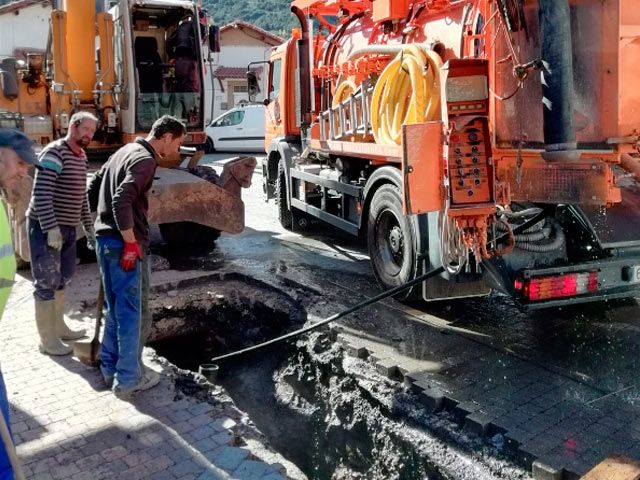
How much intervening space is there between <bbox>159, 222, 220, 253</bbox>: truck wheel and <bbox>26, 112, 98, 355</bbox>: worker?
3.27 meters

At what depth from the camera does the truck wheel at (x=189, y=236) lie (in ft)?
27.7

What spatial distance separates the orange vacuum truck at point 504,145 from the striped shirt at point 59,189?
2.47 meters

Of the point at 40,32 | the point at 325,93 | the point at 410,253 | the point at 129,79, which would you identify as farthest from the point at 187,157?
the point at 40,32

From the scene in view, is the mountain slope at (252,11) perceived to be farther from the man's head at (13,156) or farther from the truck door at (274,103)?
the man's head at (13,156)

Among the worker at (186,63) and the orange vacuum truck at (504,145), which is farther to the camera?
the worker at (186,63)

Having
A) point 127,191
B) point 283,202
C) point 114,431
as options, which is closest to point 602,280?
point 127,191

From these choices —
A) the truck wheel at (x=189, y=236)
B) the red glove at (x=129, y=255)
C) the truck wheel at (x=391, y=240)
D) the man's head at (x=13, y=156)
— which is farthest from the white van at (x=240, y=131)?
the man's head at (x=13, y=156)

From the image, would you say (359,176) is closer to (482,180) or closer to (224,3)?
(482,180)

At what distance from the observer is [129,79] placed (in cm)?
838

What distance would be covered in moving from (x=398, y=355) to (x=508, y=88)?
6.89 ft

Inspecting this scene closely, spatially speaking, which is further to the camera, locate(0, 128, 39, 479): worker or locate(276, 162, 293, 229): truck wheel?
locate(276, 162, 293, 229): truck wheel

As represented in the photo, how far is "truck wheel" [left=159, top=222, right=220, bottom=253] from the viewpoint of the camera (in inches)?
333

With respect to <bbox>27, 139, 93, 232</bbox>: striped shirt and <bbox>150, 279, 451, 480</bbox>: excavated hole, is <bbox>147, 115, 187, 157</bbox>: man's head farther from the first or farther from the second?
<bbox>150, 279, 451, 480</bbox>: excavated hole

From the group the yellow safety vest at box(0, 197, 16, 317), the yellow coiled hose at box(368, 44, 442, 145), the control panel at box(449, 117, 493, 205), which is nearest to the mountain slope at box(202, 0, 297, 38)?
the yellow coiled hose at box(368, 44, 442, 145)
